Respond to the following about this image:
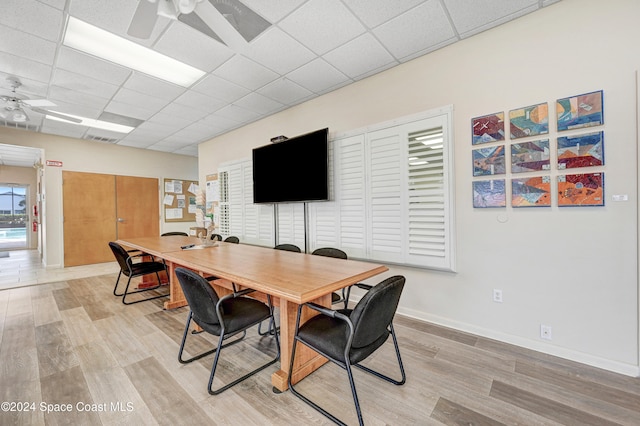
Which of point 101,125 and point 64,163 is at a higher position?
point 101,125

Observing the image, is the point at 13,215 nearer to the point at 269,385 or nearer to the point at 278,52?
the point at 278,52

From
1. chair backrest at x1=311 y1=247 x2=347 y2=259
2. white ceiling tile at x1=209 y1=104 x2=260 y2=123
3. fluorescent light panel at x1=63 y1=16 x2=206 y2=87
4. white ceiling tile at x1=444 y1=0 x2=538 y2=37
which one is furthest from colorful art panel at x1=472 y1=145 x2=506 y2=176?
white ceiling tile at x1=209 y1=104 x2=260 y2=123

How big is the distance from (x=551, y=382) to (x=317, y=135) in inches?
123

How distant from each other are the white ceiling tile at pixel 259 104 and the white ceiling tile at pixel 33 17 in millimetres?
1888

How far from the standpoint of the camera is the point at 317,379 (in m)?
1.83

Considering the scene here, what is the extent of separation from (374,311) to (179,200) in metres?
7.36

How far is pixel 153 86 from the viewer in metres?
3.28

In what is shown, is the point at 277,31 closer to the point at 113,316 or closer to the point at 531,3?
the point at 531,3

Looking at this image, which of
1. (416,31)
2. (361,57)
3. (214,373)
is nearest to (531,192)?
(416,31)

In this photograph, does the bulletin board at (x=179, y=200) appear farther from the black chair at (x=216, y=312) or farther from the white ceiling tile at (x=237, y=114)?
the black chair at (x=216, y=312)

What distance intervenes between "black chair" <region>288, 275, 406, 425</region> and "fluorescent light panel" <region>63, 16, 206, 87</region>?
3.09 metres

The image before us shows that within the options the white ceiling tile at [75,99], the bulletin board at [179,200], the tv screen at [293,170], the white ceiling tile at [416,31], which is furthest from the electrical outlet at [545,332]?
the bulletin board at [179,200]

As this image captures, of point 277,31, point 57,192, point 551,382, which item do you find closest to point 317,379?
point 551,382

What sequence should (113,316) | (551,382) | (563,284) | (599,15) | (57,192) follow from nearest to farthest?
1. (551,382)
2. (599,15)
3. (563,284)
4. (113,316)
5. (57,192)
